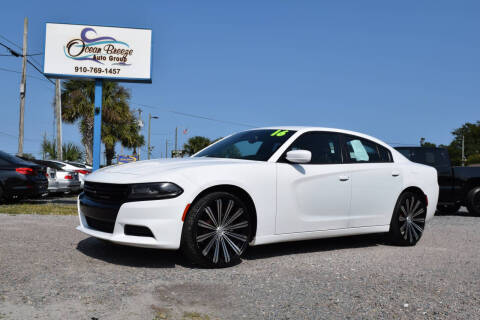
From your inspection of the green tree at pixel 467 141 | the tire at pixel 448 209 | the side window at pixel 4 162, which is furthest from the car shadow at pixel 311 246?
the green tree at pixel 467 141

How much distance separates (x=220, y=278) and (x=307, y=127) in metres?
2.41

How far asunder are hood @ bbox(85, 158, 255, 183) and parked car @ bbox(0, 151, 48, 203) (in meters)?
7.63

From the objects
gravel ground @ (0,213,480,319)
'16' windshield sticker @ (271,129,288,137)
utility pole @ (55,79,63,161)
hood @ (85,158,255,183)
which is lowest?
gravel ground @ (0,213,480,319)

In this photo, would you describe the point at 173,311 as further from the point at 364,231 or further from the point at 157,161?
the point at 364,231

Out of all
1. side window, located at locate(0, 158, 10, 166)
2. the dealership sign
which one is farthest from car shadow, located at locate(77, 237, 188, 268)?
the dealership sign

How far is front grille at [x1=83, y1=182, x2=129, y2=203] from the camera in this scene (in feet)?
15.1

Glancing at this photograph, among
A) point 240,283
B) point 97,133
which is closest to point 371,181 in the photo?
point 240,283

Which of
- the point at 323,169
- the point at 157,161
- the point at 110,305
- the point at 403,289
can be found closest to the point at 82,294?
the point at 110,305

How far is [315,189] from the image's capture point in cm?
560

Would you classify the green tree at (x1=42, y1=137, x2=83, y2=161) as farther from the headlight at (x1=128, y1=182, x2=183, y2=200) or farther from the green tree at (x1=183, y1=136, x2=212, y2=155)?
the green tree at (x1=183, y1=136, x2=212, y2=155)

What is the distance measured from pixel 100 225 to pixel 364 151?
3574 mm

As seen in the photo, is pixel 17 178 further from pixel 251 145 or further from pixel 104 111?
pixel 104 111

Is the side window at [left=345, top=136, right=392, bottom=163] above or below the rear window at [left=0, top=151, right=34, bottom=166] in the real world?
above

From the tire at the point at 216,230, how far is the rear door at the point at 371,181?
1.75 metres
